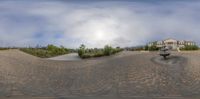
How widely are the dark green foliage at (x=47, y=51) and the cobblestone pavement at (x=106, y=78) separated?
495 inches

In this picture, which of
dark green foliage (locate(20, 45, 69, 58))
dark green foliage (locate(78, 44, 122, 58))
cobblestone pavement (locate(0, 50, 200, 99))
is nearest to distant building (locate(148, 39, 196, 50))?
dark green foliage (locate(78, 44, 122, 58))

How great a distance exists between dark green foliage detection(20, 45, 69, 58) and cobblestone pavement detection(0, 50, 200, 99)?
12568 millimetres

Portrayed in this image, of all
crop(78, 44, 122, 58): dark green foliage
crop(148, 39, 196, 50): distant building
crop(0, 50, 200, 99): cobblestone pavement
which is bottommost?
crop(0, 50, 200, 99): cobblestone pavement

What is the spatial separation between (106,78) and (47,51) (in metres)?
20.3

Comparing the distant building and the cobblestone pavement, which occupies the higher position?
the distant building

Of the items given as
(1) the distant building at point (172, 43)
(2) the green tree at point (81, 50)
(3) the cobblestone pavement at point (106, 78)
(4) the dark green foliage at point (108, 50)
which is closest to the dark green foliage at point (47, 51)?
(2) the green tree at point (81, 50)

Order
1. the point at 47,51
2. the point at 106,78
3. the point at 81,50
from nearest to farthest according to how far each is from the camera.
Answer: the point at 106,78 → the point at 81,50 → the point at 47,51

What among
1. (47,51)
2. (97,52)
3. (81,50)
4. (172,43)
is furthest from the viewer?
(47,51)

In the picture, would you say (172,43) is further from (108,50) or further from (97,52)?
(97,52)

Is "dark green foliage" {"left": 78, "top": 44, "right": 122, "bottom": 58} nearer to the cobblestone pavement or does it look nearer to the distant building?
the distant building

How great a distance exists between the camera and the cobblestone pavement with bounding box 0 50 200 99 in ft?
69.0

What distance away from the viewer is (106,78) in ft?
77.6

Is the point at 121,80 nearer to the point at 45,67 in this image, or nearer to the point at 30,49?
the point at 45,67

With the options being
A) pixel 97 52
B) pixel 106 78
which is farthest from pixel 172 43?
pixel 106 78
